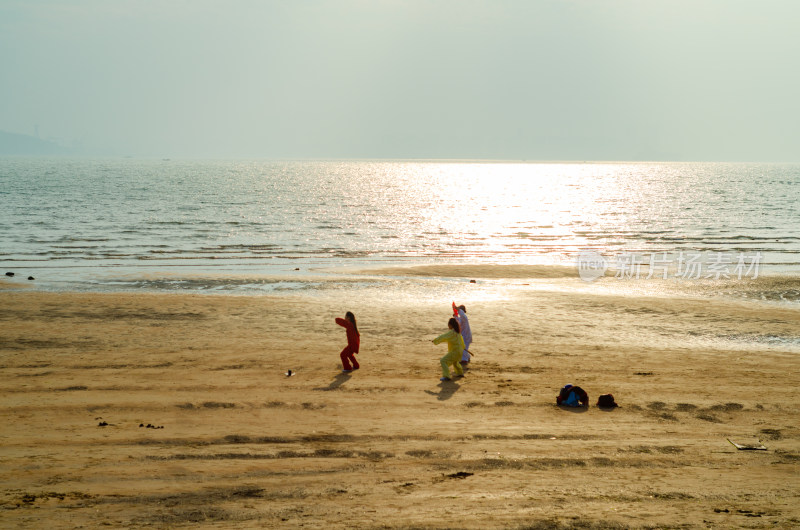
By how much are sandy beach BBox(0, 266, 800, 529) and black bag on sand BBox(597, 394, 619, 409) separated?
0.59 feet

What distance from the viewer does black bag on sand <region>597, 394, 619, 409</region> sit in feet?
39.8

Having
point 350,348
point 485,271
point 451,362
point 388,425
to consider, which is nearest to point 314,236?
point 485,271

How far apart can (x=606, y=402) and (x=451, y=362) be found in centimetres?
343

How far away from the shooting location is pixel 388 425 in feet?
36.0

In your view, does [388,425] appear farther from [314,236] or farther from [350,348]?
[314,236]

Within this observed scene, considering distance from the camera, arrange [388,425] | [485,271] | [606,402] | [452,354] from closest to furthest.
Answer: [388,425] < [606,402] < [452,354] < [485,271]

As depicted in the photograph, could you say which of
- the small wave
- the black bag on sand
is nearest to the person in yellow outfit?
the black bag on sand

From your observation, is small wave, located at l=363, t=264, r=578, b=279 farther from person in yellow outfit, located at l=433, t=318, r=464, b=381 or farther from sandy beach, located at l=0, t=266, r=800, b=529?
person in yellow outfit, located at l=433, t=318, r=464, b=381

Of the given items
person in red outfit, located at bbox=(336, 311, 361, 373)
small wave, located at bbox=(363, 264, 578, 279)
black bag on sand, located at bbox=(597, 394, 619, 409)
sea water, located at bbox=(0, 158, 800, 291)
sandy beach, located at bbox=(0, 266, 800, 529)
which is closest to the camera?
sandy beach, located at bbox=(0, 266, 800, 529)

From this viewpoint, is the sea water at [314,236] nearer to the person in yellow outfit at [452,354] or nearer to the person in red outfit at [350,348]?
the person in red outfit at [350,348]

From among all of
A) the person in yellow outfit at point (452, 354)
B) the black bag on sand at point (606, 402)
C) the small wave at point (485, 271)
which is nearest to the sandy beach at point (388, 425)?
the black bag on sand at point (606, 402)

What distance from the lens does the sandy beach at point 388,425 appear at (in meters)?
7.98

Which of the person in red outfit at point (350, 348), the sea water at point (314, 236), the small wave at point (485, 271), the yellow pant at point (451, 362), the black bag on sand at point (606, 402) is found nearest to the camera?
the black bag on sand at point (606, 402)

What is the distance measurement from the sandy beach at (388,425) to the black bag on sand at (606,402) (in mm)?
180
